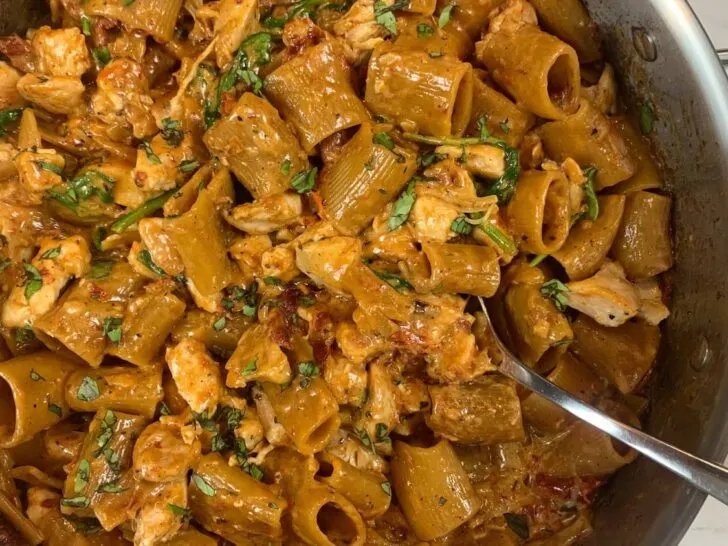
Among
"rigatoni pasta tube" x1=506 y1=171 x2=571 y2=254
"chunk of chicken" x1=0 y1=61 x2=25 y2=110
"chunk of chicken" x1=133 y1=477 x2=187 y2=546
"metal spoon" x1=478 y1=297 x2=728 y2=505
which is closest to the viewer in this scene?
"metal spoon" x1=478 y1=297 x2=728 y2=505

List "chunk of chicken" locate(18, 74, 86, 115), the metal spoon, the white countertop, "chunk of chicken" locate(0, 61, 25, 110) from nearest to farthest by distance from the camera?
the metal spoon, "chunk of chicken" locate(18, 74, 86, 115), "chunk of chicken" locate(0, 61, 25, 110), the white countertop

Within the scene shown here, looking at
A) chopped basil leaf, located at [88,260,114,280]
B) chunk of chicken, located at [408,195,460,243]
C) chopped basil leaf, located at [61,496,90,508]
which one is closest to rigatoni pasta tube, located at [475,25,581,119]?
chunk of chicken, located at [408,195,460,243]

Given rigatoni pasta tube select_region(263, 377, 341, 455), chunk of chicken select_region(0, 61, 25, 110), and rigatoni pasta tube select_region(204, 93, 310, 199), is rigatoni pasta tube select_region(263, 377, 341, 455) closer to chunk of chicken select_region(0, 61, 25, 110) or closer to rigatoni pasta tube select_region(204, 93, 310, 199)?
rigatoni pasta tube select_region(204, 93, 310, 199)

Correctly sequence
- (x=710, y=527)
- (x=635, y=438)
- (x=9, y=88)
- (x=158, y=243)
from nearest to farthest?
(x=635, y=438), (x=158, y=243), (x=9, y=88), (x=710, y=527)


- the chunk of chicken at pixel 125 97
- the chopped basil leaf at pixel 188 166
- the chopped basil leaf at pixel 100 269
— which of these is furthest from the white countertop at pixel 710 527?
the chunk of chicken at pixel 125 97

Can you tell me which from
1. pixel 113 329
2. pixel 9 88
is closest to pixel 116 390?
pixel 113 329

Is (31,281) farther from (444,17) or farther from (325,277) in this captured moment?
(444,17)
